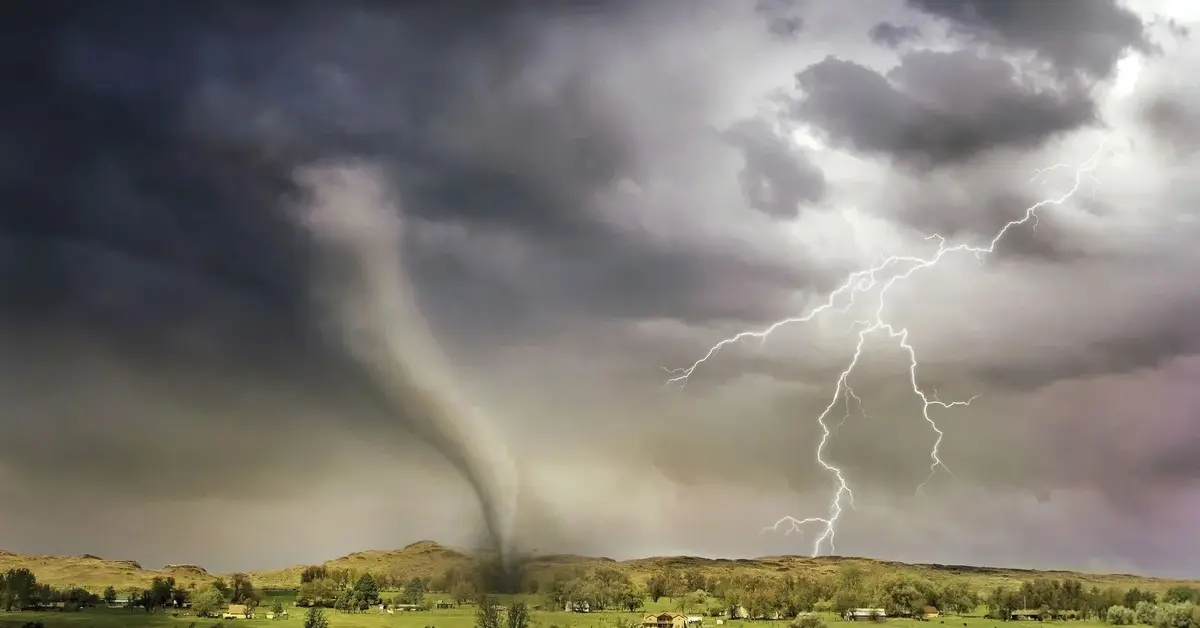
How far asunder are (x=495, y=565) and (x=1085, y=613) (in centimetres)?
12770

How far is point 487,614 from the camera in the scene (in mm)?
126250

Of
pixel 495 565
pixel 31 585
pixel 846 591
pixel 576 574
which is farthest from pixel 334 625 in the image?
pixel 846 591

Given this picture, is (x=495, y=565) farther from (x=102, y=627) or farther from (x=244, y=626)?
(x=102, y=627)

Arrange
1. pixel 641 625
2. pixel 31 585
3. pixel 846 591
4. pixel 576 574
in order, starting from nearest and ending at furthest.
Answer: pixel 641 625 → pixel 576 574 → pixel 31 585 → pixel 846 591

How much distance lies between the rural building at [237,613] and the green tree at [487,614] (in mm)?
45975

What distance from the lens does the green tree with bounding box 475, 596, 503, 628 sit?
4838 inches

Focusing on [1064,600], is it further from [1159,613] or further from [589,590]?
[589,590]

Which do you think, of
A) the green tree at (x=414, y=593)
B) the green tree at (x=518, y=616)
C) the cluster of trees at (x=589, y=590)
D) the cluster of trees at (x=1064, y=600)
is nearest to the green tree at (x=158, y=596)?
the green tree at (x=414, y=593)

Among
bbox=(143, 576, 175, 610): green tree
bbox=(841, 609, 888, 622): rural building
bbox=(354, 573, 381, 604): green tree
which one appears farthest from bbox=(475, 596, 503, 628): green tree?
bbox=(143, 576, 175, 610): green tree

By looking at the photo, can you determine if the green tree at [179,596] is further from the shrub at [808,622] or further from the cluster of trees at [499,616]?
the shrub at [808,622]

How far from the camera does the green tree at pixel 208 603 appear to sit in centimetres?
16206

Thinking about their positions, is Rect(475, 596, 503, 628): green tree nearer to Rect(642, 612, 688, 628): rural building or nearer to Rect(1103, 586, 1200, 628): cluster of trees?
Rect(642, 612, 688, 628): rural building

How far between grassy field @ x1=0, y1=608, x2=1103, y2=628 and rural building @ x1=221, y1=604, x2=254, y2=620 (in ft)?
15.6

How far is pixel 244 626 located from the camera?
13612 cm
